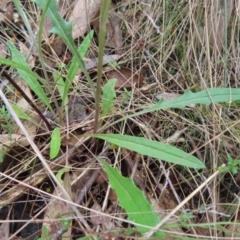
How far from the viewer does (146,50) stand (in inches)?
57.6

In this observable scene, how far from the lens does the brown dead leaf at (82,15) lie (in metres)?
1.52

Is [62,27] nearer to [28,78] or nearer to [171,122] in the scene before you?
[28,78]

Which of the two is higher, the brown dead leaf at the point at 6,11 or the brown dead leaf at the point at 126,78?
the brown dead leaf at the point at 6,11

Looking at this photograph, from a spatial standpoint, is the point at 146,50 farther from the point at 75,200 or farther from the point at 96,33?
the point at 75,200

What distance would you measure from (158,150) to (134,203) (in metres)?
0.15

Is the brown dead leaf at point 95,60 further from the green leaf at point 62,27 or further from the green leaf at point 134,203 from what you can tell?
the green leaf at point 134,203

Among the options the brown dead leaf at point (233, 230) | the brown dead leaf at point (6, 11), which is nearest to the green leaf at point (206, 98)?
the brown dead leaf at point (233, 230)

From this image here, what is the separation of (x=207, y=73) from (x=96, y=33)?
43 cm

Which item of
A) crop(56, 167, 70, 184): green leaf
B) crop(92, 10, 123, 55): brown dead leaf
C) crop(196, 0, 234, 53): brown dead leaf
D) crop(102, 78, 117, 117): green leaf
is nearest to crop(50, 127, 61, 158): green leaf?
crop(56, 167, 70, 184): green leaf

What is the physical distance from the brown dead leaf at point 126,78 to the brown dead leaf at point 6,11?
1.39 feet

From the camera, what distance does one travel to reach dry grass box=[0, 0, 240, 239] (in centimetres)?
116

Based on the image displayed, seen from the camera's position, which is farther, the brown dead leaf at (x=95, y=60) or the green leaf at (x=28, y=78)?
the brown dead leaf at (x=95, y=60)

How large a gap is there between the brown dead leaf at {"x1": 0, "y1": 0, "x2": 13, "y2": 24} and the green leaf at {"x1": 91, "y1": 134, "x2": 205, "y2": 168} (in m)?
0.66

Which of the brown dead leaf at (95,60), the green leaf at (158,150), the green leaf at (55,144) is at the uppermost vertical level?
the brown dead leaf at (95,60)
